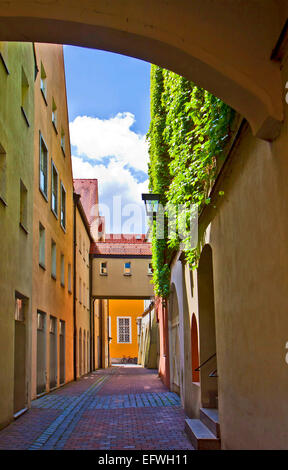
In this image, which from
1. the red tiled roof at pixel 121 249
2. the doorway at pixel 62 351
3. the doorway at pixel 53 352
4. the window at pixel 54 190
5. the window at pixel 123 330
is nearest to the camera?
the doorway at pixel 53 352

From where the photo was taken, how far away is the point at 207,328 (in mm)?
9492

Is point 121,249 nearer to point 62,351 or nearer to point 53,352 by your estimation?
point 62,351

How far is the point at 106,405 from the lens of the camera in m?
13.4

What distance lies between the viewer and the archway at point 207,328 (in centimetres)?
938

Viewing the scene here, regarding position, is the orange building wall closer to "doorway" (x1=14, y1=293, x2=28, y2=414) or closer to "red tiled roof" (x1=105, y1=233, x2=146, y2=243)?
"red tiled roof" (x1=105, y1=233, x2=146, y2=243)

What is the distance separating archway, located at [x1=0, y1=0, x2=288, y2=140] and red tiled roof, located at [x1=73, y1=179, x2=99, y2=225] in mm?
34583

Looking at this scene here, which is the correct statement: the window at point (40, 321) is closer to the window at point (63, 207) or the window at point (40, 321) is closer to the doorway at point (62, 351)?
the doorway at point (62, 351)

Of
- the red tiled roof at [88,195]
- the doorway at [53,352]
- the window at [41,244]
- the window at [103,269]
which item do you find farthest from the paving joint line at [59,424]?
the red tiled roof at [88,195]

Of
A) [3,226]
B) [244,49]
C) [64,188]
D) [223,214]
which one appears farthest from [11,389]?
[64,188]

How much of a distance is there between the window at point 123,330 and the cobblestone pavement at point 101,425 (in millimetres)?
40691

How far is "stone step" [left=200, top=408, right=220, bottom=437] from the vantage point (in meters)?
7.49

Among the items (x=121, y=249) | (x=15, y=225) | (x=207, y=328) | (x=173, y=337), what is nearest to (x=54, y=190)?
(x=173, y=337)

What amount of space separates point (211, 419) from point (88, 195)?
107ft

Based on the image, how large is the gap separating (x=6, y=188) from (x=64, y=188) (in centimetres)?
1281
